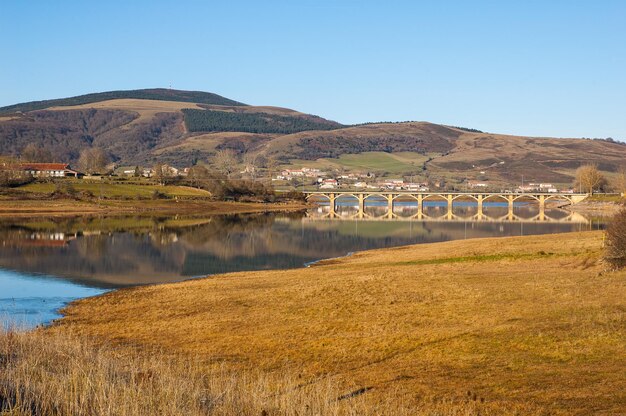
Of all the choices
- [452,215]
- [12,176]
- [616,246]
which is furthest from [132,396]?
[452,215]

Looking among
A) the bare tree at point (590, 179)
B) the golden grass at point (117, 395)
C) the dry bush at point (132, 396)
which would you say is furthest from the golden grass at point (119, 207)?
the golden grass at point (117, 395)

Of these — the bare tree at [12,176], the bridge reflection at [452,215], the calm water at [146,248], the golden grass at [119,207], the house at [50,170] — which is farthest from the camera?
the house at [50,170]

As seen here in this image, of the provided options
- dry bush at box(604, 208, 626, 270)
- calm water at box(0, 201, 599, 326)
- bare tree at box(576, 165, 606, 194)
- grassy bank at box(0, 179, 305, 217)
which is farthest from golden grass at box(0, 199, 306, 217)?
dry bush at box(604, 208, 626, 270)

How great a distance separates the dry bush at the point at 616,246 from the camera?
1116 inches

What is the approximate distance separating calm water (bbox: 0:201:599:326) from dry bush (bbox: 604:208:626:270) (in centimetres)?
2172

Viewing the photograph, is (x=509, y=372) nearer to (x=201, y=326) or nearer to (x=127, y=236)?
(x=201, y=326)

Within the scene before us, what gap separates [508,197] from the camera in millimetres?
159750

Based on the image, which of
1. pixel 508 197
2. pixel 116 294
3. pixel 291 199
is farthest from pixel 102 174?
pixel 116 294

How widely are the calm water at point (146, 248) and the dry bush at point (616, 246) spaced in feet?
71.2

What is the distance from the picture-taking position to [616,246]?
96.5 ft

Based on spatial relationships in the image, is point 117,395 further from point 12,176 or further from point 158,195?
point 12,176

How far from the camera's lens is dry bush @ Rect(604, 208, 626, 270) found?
28356mm

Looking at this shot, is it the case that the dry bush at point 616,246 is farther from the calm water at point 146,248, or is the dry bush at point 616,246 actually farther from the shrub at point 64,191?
the shrub at point 64,191

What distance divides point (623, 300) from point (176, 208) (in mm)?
104898
